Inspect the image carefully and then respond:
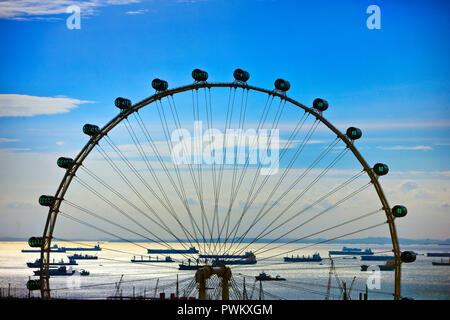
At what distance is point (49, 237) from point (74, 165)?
4.99 metres

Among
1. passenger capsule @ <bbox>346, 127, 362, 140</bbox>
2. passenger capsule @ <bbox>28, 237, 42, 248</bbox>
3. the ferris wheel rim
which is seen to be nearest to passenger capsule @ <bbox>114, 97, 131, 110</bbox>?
the ferris wheel rim

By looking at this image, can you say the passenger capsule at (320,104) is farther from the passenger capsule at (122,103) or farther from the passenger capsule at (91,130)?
the passenger capsule at (91,130)

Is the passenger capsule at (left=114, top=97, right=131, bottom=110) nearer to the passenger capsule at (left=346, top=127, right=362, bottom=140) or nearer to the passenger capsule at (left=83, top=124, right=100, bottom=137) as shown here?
the passenger capsule at (left=83, top=124, right=100, bottom=137)

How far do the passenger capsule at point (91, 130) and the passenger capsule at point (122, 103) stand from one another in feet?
7.21

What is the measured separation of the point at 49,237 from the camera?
146ft

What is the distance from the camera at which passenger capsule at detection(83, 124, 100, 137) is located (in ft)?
144

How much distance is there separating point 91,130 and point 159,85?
5.62 meters

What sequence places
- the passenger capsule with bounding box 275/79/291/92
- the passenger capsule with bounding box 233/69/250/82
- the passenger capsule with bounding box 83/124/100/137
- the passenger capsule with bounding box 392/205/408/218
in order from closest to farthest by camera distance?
the passenger capsule with bounding box 392/205/408/218 → the passenger capsule with bounding box 275/79/291/92 → the passenger capsule with bounding box 233/69/250/82 → the passenger capsule with bounding box 83/124/100/137

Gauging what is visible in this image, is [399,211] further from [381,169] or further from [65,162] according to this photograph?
[65,162]

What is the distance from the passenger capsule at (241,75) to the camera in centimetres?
4034

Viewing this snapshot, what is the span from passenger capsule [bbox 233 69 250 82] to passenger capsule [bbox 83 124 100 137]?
9966 millimetres

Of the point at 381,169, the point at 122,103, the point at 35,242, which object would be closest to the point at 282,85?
the point at 381,169

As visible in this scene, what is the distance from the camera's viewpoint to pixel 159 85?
4191 cm

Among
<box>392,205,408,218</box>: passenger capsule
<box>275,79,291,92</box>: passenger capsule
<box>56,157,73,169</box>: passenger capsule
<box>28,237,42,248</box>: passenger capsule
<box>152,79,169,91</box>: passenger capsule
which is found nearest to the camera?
<box>392,205,408,218</box>: passenger capsule
